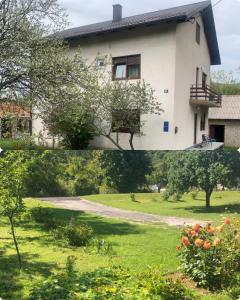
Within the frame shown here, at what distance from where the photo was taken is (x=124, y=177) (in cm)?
389

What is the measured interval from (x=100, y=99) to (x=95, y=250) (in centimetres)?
128

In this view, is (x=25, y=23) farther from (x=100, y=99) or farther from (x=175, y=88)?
(x=175, y=88)

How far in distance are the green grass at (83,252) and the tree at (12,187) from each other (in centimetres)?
10

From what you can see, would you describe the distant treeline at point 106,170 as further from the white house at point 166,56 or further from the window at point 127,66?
the window at point 127,66

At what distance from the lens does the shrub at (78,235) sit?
140 inches

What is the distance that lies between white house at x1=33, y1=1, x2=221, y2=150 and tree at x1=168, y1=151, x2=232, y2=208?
0.40m

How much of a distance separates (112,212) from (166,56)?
4.81 feet

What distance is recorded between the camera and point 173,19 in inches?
104

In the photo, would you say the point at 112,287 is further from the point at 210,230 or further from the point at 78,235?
the point at 210,230

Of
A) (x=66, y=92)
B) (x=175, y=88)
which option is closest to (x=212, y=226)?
(x=175, y=88)

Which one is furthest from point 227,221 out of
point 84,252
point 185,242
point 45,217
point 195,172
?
point 45,217

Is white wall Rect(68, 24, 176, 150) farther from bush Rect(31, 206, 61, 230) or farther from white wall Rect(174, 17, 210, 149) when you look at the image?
bush Rect(31, 206, 61, 230)

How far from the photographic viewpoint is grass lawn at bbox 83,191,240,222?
12.0ft

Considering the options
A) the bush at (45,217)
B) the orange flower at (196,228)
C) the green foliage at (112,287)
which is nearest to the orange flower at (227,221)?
the orange flower at (196,228)
